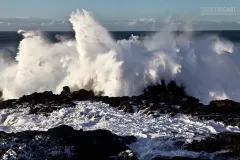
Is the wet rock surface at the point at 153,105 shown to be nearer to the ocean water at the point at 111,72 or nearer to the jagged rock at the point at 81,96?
the jagged rock at the point at 81,96

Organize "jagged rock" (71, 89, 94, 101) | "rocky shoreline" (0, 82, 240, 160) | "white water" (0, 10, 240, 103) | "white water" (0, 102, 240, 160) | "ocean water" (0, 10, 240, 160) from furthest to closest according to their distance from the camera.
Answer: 1. "white water" (0, 10, 240, 103)
2. "jagged rock" (71, 89, 94, 101)
3. "ocean water" (0, 10, 240, 160)
4. "white water" (0, 102, 240, 160)
5. "rocky shoreline" (0, 82, 240, 160)

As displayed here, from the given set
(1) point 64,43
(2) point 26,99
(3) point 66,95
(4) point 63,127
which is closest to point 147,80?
(3) point 66,95

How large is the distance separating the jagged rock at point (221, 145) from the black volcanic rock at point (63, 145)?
2821mm

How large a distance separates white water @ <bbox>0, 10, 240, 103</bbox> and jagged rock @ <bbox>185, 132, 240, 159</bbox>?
468 inches

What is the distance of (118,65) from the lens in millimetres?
32125

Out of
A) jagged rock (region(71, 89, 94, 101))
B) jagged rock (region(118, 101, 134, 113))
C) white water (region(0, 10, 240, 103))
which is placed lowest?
jagged rock (region(118, 101, 134, 113))

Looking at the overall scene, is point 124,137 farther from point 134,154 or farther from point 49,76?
point 49,76

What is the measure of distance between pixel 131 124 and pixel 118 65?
32.0ft

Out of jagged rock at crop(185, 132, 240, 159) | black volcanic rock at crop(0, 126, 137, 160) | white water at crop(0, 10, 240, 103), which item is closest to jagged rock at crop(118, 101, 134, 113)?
white water at crop(0, 10, 240, 103)

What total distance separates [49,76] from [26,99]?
8.53 metres

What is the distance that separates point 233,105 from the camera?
83.7 feet

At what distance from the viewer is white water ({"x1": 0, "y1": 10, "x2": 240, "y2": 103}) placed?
3206 centimetres

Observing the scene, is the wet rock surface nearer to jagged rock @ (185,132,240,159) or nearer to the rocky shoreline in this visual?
the rocky shoreline

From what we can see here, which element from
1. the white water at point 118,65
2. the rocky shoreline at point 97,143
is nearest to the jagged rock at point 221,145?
the rocky shoreline at point 97,143
